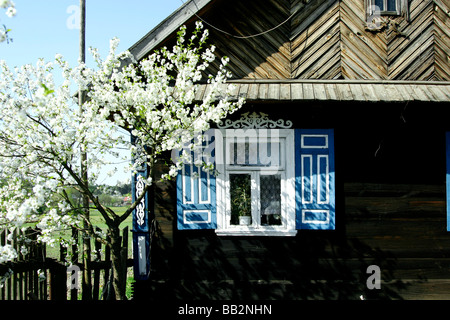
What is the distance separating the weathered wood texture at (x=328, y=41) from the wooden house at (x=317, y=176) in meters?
0.02

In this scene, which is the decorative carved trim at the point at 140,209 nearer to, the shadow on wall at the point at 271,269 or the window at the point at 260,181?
the shadow on wall at the point at 271,269

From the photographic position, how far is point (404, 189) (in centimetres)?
604

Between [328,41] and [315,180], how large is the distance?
223cm

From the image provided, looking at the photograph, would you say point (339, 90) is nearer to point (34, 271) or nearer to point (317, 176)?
point (317, 176)

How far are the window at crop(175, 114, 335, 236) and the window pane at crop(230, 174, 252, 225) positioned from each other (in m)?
0.09

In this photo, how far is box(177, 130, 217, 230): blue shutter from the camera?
230 inches

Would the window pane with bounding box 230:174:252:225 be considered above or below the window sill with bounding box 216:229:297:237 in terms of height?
above

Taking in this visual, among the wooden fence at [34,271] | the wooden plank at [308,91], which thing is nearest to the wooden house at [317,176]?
the wooden plank at [308,91]

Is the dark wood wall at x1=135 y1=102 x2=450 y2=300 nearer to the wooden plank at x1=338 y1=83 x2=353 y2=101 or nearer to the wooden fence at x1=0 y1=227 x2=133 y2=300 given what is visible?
the wooden plank at x1=338 y1=83 x2=353 y2=101

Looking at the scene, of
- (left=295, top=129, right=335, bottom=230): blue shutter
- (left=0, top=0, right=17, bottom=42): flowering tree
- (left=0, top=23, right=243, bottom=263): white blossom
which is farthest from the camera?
(left=295, top=129, right=335, bottom=230): blue shutter

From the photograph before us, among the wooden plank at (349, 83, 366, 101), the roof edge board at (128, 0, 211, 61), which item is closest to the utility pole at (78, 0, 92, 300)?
the roof edge board at (128, 0, 211, 61)

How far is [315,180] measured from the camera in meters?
5.83

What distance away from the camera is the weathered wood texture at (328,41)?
20.0ft
